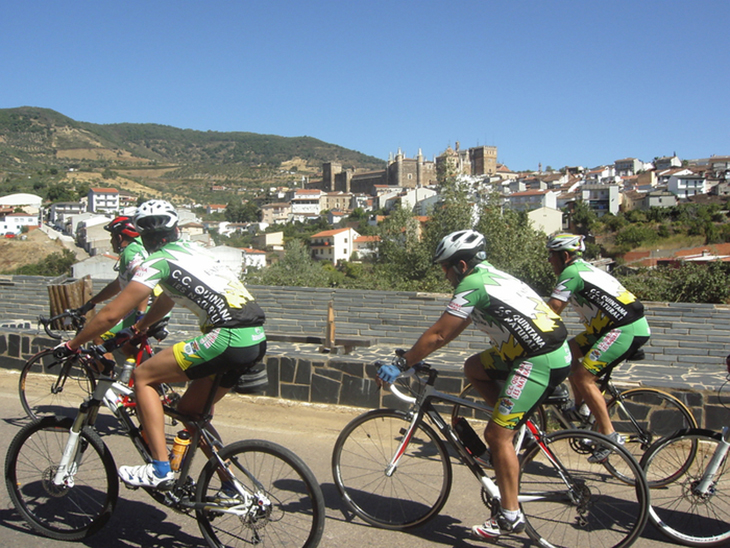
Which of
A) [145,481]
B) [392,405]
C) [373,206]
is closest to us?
Answer: [145,481]

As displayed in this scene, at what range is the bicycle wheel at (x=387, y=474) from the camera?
12.3 ft

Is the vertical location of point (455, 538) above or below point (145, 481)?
below

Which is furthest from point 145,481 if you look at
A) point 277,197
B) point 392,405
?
point 277,197

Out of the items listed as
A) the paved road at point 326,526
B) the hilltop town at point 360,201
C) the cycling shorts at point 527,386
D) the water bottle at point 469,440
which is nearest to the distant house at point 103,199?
the hilltop town at point 360,201

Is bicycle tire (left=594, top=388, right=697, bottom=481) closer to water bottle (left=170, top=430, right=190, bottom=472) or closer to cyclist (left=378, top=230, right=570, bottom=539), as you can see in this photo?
cyclist (left=378, top=230, right=570, bottom=539)

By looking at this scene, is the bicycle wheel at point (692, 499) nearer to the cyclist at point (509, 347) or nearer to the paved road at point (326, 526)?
the paved road at point (326, 526)

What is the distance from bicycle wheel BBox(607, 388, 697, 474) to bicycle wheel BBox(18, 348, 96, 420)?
180 inches

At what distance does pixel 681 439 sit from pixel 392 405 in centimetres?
295

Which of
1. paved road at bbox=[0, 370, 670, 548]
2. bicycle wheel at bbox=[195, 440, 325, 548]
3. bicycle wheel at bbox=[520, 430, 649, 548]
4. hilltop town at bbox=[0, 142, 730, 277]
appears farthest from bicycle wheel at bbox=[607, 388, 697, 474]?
hilltop town at bbox=[0, 142, 730, 277]

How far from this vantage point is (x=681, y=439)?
12.5ft

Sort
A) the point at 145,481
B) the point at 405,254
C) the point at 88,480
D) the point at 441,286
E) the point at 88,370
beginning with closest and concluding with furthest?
the point at 145,481 < the point at 88,480 < the point at 88,370 < the point at 441,286 < the point at 405,254

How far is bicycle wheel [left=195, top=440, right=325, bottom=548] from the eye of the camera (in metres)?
3.25

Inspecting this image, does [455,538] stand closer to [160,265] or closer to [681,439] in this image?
[681,439]

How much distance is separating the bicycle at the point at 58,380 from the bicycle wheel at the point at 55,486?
103 centimetres
